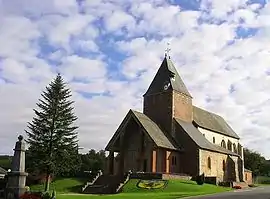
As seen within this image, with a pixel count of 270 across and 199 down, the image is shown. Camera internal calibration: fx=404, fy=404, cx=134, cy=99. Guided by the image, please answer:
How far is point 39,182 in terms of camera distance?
55.8 meters

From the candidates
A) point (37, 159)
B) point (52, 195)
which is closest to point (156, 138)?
point (37, 159)

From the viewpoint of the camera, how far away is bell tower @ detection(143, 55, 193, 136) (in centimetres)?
6191

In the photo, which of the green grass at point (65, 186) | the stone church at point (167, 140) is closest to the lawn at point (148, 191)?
the green grass at point (65, 186)

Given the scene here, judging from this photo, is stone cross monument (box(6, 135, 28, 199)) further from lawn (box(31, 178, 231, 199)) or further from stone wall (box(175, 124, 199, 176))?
stone wall (box(175, 124, 199, 176))

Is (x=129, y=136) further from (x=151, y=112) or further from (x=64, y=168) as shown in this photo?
(x=64, y=168)

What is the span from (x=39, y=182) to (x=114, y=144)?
38.9 feet

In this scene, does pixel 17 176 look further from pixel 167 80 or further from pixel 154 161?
pixel 167 80

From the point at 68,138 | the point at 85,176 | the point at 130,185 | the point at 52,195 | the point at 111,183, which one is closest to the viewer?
the point at 52,195

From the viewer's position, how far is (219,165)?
6316 cm

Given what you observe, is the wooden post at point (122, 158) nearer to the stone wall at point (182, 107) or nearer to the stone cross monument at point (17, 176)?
the stone wall at point (182, 107)

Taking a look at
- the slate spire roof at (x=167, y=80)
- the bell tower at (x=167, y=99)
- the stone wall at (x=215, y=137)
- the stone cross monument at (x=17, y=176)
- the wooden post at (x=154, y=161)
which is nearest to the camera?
the stone cross monument at (x=17, y=176)

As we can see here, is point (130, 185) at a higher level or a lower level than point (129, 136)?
lower

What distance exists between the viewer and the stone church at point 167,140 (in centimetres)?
5634

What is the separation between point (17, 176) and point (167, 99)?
37504mm
